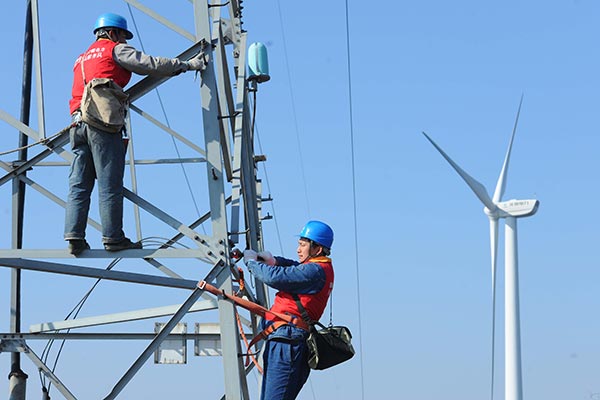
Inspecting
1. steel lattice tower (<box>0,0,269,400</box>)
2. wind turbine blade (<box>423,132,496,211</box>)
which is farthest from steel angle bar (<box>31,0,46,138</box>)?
wind turbine blade (<box>423,132,496,211</box>)

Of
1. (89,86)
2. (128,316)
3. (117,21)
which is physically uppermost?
(117,21)

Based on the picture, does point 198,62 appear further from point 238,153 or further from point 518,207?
point 518,207

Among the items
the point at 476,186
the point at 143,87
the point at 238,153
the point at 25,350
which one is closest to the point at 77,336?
the point at 25,350

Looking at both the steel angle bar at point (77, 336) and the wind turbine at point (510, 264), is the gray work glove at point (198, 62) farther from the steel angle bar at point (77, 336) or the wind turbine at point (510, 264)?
the wind turbine at point (510, 264)

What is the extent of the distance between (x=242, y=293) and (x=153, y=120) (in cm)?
401

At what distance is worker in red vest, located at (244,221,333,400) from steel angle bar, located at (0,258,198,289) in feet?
4.82

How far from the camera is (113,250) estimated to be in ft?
41.0

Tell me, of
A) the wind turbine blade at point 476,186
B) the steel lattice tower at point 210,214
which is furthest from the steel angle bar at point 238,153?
the wind turbine blade at point 476,186

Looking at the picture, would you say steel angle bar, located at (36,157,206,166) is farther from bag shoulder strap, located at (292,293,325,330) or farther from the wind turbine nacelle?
the wind turbine nacelle

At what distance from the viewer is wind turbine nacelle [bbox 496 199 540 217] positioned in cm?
3178

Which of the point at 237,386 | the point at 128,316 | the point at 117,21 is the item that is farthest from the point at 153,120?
Result: the point at 237,386

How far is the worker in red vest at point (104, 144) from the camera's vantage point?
12117 millimetres

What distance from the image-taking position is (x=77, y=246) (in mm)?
12453

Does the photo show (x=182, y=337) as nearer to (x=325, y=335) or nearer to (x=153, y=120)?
(x=153, y=120)
